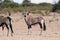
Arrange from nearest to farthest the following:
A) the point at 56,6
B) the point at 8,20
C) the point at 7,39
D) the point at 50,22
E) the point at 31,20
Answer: the point at 7,39
the point at 8,20
the point at 31,20
the point at 50,22
the point at 56,6

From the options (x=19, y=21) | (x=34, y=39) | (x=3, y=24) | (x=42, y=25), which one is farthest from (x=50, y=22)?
(x=34, y=39)

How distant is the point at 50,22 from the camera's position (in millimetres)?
37906

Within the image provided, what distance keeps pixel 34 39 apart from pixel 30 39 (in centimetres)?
26

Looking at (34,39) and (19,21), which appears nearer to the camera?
(34,39)

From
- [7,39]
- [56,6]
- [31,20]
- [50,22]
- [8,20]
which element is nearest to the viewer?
[7,39]

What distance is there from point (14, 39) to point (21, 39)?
0.45 meters

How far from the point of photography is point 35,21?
25594 millimetres

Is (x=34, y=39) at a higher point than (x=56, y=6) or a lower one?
higher

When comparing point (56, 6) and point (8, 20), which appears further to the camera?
point (56, 6)

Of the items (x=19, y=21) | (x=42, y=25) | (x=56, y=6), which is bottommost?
(x=56, y=6)

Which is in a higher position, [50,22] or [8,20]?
[8,20]

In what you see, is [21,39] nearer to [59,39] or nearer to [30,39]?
[30,39]

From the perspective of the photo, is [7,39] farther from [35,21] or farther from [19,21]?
[19,21]

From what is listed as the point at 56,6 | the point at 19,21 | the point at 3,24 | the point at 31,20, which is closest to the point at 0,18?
the point at 3,24
